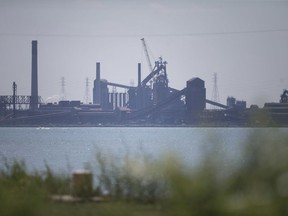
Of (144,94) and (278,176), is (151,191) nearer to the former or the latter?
(278,176)

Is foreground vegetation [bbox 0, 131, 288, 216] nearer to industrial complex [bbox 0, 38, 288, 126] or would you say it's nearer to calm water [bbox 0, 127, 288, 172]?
calm water [bbox 0, 127, 288, 172]

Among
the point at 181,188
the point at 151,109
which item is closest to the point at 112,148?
the point at 181,188

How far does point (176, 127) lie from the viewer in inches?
7456

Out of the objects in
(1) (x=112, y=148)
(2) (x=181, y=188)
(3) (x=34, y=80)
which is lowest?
(1) (x=112, y=148)

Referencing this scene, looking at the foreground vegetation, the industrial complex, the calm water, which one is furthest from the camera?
the industrial complex

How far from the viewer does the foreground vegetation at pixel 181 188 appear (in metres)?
10.2

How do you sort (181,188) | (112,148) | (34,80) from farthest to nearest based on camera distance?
(34,80)
(112,148)
(181,188)

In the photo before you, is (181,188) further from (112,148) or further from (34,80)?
(34,80)

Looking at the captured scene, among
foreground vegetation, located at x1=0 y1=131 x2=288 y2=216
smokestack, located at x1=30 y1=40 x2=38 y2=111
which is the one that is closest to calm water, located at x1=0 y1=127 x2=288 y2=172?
foreground vegetation, located at x1=0 y1=131 x2=288 y2=216

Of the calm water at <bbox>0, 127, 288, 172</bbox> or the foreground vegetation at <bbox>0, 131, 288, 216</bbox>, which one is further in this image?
the calm water at <bbox>0, 127, 288, 172</bbox>

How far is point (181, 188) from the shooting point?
405 inches

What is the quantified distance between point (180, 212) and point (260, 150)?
3775 millimetres

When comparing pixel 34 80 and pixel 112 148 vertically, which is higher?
pixel 34 80

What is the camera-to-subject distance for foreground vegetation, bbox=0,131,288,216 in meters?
10.2
